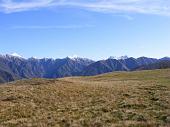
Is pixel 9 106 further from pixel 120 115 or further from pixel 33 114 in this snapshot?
pixel 120 115

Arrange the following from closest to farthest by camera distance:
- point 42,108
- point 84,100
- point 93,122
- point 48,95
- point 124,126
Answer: point 124,126, point 93,122, point 42,108, point 84,100, point 48,95

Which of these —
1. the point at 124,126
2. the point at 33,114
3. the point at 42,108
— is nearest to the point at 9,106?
the point at 42,108

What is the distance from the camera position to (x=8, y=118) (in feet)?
106

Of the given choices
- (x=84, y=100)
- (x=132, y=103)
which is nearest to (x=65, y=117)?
(x=132, y=103)

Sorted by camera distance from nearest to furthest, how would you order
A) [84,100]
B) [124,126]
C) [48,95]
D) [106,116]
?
1. [124,126]
2. [106,116]
3. [84,100]
4. [48,95]

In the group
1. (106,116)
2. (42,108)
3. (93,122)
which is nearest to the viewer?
(93,122)

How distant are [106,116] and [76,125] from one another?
3982mm

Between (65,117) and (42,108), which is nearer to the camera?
(65,117)

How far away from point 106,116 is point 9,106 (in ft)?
41.6

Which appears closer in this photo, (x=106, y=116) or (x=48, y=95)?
(x=106, y=116)

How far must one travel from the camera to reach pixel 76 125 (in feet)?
90.7

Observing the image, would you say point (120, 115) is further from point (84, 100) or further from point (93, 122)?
point (84, 100)

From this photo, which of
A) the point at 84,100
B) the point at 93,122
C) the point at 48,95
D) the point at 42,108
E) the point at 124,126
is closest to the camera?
the point at 124,126

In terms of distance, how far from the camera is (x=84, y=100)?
43.5 meters
